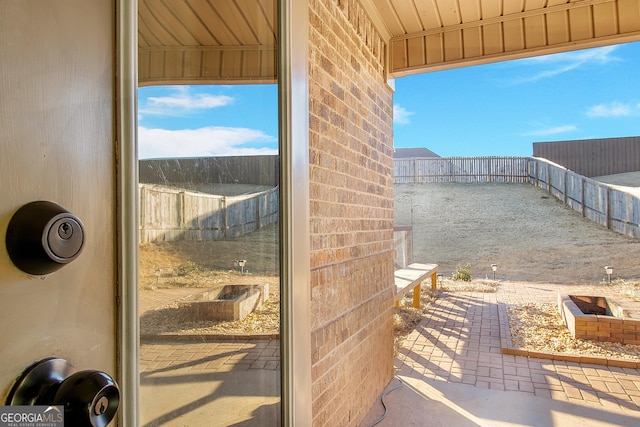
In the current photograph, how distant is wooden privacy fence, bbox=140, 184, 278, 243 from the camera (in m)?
0.72

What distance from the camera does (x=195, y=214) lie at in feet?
2.81

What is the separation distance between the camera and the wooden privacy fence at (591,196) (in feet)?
30.6

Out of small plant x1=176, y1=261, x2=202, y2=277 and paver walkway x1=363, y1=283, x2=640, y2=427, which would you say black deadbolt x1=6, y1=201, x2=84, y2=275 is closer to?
small plant x1=176, y1=261, x2=202, y2=277

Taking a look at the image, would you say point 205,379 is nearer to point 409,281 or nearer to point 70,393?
point 70,393

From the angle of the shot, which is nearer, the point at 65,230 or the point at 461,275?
the point at 65,230

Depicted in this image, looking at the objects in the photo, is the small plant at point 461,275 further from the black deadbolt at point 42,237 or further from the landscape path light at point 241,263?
the black deadbolt at point 42,237

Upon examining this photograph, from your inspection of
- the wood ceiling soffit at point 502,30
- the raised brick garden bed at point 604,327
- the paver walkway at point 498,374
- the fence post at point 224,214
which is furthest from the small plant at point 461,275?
the fence post at point 224,214

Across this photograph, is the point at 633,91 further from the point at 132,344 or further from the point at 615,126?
the point at 132,344

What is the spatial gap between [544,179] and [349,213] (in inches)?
476

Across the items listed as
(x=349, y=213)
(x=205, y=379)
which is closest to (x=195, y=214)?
(x=205, y=379)

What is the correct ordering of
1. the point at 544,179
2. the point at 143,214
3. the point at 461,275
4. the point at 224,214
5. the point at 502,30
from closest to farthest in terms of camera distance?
the point at 143,214 < the point at 224,214 < the point at 502,30 < the point at 461,275 < the point at 544,179

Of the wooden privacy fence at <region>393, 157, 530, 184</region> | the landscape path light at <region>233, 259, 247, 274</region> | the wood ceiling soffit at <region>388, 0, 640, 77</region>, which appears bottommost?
the landscape path light at <region>233, 259, 247, 274</region>

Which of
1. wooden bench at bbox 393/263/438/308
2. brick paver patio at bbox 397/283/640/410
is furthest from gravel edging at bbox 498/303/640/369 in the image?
wooden bench at bbox 393/263/438/308

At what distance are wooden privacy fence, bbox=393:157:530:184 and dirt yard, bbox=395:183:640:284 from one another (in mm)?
250
